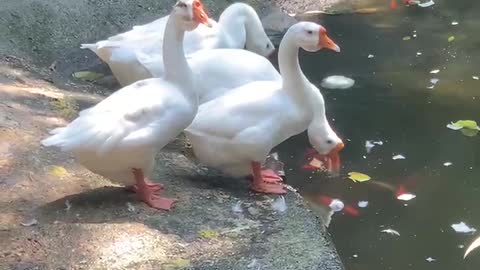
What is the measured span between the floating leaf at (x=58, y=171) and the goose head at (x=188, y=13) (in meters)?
0.90

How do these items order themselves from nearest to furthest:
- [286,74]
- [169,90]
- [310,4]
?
[169,90] < [286,74] < [310,4]

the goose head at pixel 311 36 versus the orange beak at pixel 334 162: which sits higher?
the goose head at pixel 311 36

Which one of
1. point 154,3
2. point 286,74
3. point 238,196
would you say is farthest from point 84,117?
point 154,3

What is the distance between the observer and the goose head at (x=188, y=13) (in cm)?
378

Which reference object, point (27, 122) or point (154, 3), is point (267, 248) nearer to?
point (27, 122)

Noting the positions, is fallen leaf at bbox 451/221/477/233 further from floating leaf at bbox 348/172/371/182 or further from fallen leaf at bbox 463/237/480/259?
floating leaf at bbox 348/172/371/182

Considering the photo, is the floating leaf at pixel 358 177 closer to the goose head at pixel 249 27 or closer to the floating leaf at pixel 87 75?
the goose head at pixel 249 27

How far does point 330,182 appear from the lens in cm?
479

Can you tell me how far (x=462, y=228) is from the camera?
4340 millimetres

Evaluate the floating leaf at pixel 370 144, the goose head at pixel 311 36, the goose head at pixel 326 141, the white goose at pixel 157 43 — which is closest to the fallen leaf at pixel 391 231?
the goose head at pixel 326 141

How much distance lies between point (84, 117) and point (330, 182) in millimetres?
1760

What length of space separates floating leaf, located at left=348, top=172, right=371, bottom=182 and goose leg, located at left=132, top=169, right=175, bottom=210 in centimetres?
144

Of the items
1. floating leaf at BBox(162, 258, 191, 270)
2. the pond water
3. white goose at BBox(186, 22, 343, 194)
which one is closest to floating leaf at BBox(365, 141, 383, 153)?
the pond water

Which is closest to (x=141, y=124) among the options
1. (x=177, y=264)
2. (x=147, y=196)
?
(x=147, y=196)
